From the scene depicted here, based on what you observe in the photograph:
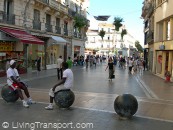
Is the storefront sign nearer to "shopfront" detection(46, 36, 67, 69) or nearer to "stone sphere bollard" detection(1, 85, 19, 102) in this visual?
"shopfront" detection(46, 36, 67, 69)

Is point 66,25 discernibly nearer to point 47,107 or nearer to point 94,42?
point 47,107

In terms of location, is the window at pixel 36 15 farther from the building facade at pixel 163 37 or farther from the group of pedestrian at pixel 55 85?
the group of pedestrian at pixel 55 85

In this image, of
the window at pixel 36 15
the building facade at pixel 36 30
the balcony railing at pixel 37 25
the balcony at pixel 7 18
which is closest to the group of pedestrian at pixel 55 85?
the building facade at pixel 36 30

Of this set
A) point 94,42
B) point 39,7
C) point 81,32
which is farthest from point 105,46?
point 39,7

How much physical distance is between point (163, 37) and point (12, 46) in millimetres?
13540

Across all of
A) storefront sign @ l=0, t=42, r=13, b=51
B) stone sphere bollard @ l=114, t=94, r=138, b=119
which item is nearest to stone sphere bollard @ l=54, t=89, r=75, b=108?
stone sphere bollard @ l=114, t=94, r=138, b=119

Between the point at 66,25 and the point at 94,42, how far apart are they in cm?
6766

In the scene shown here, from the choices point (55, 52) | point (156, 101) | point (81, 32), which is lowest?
point (156, 101)

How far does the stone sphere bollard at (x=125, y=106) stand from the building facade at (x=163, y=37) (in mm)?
14649

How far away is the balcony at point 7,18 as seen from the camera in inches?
836

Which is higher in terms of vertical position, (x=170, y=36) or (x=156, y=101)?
(x=170, y=36)

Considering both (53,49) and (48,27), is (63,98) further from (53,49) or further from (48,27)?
(53,49)

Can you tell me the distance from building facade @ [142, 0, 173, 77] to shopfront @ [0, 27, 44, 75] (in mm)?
11025

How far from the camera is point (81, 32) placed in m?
45.2
